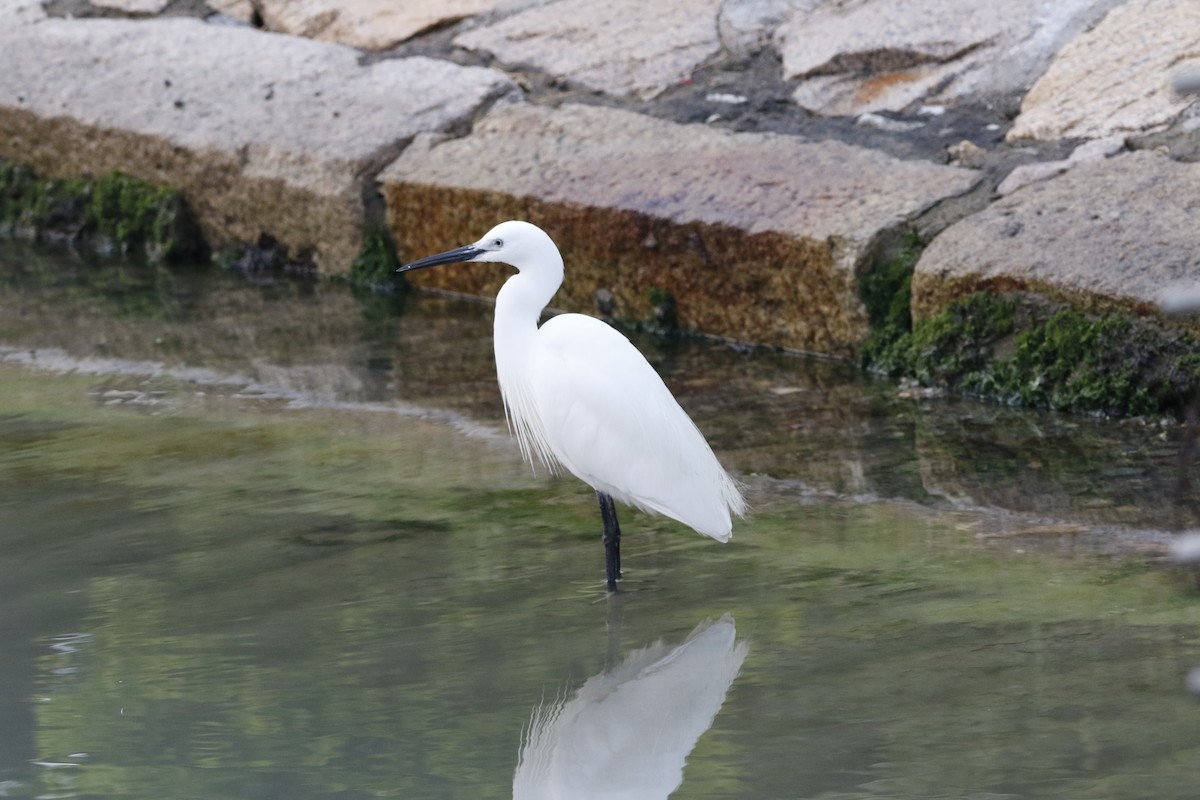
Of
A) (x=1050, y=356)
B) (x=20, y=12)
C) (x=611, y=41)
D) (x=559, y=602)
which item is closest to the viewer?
(x=559, y=602)

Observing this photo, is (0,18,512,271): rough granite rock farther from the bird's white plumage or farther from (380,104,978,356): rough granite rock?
the bird's white plumage

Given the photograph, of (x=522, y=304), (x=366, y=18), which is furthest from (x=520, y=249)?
(x=366, y=18)

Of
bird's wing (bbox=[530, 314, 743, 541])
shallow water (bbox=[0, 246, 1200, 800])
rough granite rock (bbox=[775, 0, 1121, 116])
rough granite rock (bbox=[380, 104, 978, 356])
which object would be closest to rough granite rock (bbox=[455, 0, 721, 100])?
rough granite rock (bbox=[380, 104, 978, 356])

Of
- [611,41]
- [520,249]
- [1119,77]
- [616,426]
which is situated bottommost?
[616,426]

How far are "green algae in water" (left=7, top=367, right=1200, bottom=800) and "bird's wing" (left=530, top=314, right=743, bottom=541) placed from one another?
169 mm

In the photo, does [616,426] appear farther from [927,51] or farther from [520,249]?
[927,51]

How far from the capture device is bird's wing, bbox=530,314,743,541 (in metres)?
3.41

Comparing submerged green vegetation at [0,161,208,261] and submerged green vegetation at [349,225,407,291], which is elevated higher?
submerged green vegetation at [0,161,208,261]

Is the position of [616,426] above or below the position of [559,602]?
above

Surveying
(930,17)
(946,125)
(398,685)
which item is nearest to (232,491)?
(398,685)

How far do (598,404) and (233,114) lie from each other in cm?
342

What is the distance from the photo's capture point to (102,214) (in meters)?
6.68

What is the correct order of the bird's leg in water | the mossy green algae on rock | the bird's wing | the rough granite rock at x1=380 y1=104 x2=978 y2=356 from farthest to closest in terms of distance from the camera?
the rough granite rock at x1=380 y1=104 x2=978 y2=356, the mossy green algae on rock, the bird's wing, the bird's leg in water

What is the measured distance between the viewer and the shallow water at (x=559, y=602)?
254 centimetres
